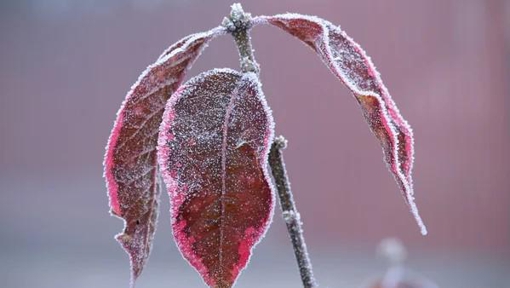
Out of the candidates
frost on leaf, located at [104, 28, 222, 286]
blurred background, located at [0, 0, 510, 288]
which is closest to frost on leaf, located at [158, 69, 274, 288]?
frost on leaf, located at [104, 28, 222, 286]

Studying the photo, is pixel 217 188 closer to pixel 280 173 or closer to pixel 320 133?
pixel 280 173

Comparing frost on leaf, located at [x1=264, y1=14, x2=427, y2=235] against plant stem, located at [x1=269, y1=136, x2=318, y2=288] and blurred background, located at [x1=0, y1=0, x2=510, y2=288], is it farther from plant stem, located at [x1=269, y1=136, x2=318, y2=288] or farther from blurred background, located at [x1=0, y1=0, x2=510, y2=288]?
blurred background, located at [x1=0, y1=0, x2=510, y2=288]

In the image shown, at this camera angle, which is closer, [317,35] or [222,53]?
[317,35]
